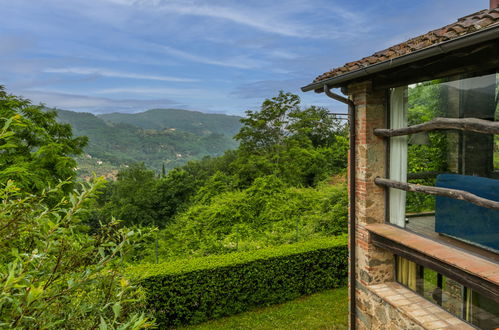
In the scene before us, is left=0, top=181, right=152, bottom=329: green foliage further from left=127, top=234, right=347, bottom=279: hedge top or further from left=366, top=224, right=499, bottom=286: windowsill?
left=127, top=234, right=347, bottom=279: hedge top

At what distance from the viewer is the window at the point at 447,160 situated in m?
3.85

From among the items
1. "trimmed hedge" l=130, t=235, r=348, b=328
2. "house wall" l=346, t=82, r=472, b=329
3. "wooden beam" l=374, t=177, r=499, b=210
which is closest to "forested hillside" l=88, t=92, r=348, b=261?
"trimmed hedge" l=130, t=235, r=348, b=328

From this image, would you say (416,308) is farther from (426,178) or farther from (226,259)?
(226,259)

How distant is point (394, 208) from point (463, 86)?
7.01ft

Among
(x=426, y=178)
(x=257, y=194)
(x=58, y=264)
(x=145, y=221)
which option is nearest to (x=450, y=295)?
(x=426, y=178)

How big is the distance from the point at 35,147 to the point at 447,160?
1433 centimetres

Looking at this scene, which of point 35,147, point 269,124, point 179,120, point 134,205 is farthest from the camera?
point 179,120

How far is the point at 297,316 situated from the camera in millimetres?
7812

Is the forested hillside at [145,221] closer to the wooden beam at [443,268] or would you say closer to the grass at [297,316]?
the grass at [297,316]

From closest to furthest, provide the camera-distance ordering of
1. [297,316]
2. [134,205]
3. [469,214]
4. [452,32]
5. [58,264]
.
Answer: [58,264] < [452,32] < [469,214] < [297,316] < [134,205]

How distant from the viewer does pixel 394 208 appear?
16.9ft

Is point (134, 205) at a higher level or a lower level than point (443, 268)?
lower

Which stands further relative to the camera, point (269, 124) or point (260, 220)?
point (269, 124)

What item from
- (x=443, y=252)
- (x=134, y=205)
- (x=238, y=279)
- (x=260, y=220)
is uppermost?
(x=443, y=252)
